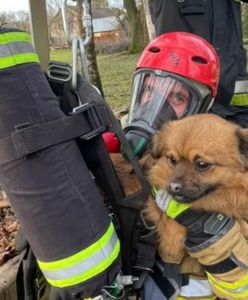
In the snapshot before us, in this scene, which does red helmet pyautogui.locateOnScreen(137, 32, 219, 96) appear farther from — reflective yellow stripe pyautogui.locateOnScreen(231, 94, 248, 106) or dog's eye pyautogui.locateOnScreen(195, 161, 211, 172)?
dog's eye pyautogui.locateOnScreen(195, 161, 211, 172)

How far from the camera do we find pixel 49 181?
1766mm

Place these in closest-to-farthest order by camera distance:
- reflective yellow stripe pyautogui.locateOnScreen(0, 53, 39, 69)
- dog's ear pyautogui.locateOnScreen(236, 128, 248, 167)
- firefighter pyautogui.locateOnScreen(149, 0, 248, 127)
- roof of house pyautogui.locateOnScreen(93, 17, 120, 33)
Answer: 1. reflective yellow stripe pyautogui.locateOnScreen(0, 53, 39, 69)
2. dog's ear pyautogui.locateOnScreen(236, 128, 248, 167)
3. firefighter pyautogui.locateOnScreen(149, 0, 248, 127)
4. roof of house pyautogui.locateOnScreen(93, 17, 120, 33)

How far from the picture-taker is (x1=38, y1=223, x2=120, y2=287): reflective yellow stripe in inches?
72.1

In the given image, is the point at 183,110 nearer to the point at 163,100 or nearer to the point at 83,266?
the point at 163,100

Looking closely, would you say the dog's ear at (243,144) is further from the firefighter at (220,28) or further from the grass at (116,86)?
the grass at (116,86)

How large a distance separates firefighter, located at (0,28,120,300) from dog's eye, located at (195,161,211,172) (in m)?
0.49

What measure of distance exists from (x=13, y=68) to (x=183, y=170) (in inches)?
34.0

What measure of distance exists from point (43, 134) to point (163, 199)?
66cm

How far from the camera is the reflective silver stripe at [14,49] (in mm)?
1718

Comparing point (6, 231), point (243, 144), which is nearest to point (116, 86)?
point (6, 231)

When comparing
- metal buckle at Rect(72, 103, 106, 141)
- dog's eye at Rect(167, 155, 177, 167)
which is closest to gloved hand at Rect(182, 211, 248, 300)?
dog's eye at Rect(167, 155, 177, 167)

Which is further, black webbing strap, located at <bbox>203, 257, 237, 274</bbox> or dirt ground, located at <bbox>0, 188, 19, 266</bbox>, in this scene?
dirt ground, located at <bbox>0, 188, 19, 266</bbox>

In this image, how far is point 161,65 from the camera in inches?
102

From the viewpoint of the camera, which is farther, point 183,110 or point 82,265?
point 183,110
